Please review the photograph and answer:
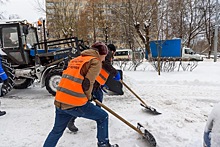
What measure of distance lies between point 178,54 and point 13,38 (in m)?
21.5

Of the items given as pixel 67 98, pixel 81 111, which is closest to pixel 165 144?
pixel 81 111

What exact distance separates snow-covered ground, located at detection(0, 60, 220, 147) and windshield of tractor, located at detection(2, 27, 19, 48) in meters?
1.61

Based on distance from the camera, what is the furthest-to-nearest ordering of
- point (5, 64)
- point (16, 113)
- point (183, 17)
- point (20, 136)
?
1. point (183, 17)
2. point (5, 64)
3. point (16, 113)
4. point (20, 136)

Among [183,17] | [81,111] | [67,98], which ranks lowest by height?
[81,111]

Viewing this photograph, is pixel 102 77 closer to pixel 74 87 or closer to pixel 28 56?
pixel 74 87

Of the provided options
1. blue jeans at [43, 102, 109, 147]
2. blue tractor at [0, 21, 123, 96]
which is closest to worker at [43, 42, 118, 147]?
blue jeans at [43, 102, 109, 147]

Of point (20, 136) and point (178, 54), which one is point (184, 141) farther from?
point (178, 54)

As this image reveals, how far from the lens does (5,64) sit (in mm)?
6551

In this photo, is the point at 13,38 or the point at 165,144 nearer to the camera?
the point at 165,144

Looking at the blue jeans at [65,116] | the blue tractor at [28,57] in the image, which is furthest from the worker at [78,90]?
the blue tractor at [28,57]

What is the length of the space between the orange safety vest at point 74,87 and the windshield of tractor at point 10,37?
510 centimetres

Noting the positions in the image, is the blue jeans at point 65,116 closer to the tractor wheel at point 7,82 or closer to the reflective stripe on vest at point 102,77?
the reflective stripe on vest at point 102,77

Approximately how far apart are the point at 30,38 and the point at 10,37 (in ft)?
2.28

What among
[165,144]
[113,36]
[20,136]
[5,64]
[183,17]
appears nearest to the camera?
[165,144]
